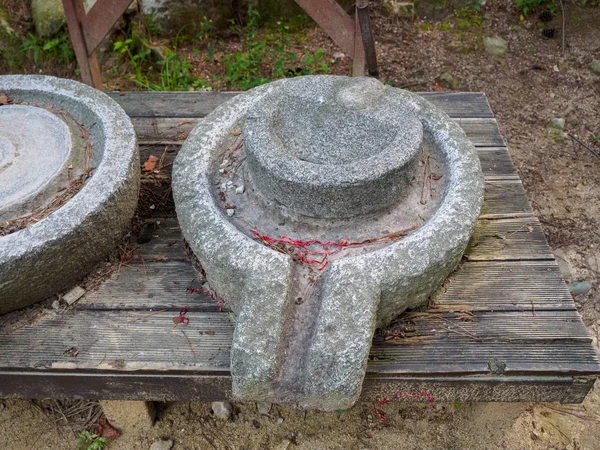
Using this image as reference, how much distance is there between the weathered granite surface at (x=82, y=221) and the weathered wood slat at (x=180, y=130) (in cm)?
53

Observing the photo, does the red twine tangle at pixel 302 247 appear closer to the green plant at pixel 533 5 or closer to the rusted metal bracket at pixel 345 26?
the rusted metal bracket at pixel 345 26

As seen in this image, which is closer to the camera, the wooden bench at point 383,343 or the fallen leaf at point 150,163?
the wooden bench at point 383,343

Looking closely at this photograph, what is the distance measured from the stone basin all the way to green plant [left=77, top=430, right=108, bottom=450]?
1.04m

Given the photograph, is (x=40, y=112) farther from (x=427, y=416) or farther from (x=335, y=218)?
(x=427, y=416)

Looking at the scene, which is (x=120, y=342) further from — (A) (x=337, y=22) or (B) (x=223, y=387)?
(A) (x=337, y=22)

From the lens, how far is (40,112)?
2854 mm

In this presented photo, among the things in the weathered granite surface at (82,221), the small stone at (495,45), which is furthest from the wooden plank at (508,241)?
the small stone at (495,45)

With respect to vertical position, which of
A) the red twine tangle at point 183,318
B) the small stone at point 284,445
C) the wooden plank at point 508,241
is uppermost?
the red twine tangle at point 183,318

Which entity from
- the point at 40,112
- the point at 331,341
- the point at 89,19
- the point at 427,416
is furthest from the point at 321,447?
the point at 89,19

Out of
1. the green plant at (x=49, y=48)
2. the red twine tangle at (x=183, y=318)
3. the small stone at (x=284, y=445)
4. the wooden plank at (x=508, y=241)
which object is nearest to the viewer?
the red twine tangle at (x=183, y=318)

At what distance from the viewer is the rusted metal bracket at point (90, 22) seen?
349 centimetres

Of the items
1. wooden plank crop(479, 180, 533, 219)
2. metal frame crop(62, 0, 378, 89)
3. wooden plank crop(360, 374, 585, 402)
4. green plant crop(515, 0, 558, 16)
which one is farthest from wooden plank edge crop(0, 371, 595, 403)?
green plant crop(515, 0, 558, 16)

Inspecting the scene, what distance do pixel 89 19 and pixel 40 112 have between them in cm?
104

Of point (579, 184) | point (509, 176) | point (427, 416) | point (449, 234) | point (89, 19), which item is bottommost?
point (427, 416)
